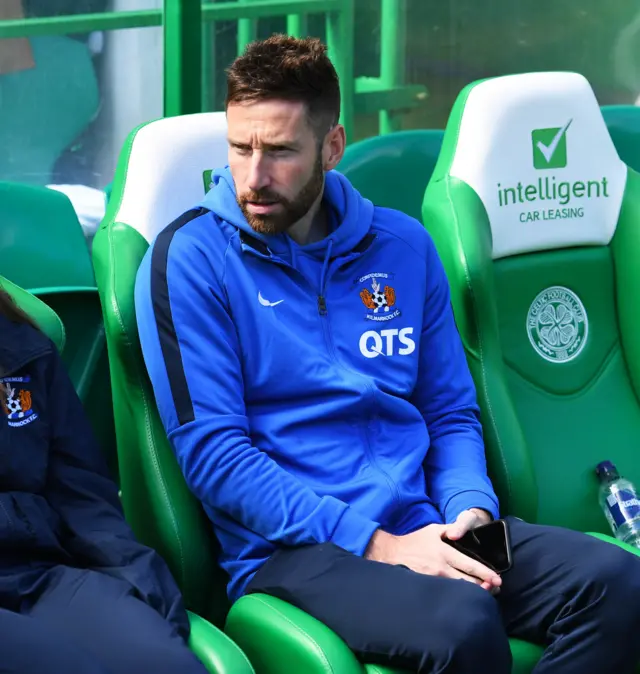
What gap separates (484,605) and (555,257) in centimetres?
115

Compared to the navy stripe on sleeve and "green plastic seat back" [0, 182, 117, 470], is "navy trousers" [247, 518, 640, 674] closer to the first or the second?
the navy stripe on sleeve

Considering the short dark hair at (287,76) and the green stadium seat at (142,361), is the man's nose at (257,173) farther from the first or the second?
the green stadium seat at (142,361)

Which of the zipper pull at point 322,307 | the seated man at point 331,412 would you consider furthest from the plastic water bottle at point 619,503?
the zipper pull at point 322,307

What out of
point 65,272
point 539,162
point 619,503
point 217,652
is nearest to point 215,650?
point 217,652

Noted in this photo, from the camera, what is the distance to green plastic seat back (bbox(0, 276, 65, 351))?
87.8 inches

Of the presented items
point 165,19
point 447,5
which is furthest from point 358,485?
point 447,5

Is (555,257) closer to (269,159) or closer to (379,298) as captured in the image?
(379,298)

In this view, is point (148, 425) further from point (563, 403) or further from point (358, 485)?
point (563, 403)

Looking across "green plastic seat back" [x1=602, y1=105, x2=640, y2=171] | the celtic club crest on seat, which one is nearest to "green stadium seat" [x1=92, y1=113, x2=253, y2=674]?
the celtic club crest on seat

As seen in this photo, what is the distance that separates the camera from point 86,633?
189 cm

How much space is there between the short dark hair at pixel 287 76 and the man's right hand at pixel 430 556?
75 centimetres

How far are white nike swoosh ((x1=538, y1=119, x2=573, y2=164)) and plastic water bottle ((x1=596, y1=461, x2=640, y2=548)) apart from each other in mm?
690

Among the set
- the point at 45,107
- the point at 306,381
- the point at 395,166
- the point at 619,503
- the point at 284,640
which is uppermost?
the point at 45,107

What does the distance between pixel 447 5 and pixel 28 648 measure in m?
2.66
